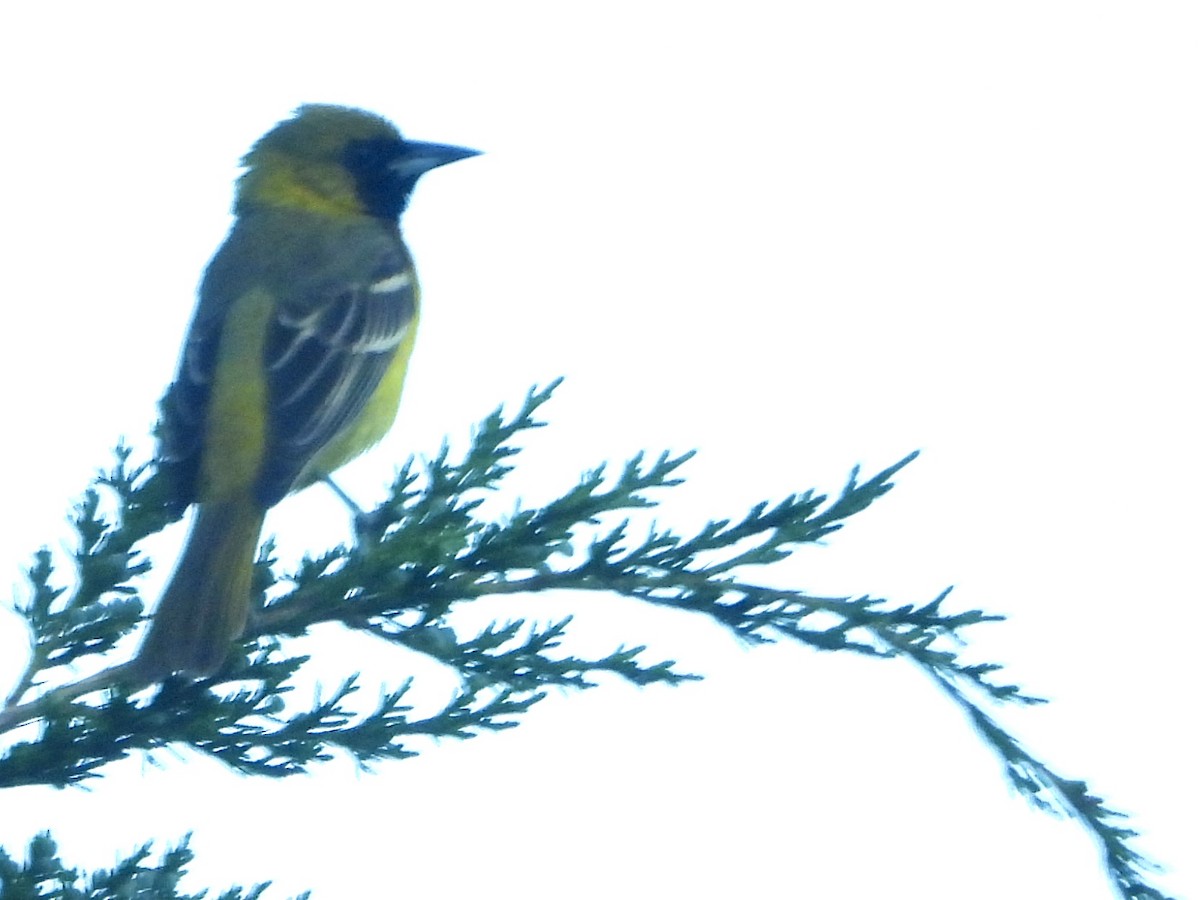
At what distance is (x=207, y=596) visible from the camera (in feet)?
11.7

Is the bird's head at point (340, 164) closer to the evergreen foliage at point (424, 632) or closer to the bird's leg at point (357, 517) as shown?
the bird's leg at point (357, 517)

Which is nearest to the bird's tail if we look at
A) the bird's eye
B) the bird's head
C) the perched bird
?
the perched bird

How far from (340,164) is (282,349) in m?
1.71

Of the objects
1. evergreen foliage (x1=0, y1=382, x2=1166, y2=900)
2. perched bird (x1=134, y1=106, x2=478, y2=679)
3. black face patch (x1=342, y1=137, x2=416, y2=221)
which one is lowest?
evergreen foliage (x1=0, y1=382, x2=1166, y2=900)

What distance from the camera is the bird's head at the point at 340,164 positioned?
20.9 ft

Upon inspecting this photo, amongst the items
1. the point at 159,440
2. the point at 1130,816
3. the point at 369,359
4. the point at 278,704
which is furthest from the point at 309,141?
the point at 1130,816

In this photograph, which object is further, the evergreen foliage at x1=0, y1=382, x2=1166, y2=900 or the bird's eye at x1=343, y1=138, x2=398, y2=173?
the bird's eye at x1=343, y1=138, x2=398, y2=173

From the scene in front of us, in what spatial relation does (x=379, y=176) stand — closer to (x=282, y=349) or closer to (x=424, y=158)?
(x=424, y=158)

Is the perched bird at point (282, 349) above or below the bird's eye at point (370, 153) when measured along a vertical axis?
below

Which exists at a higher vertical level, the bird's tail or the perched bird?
the perched bird

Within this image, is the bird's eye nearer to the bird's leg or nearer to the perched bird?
the perched bird

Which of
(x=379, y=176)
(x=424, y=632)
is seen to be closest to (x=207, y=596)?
(x=424, y=632)

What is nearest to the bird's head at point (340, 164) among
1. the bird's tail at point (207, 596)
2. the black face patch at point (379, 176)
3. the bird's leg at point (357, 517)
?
the black face patch at point (379, 176)

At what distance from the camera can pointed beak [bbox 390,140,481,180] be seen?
6.41m
